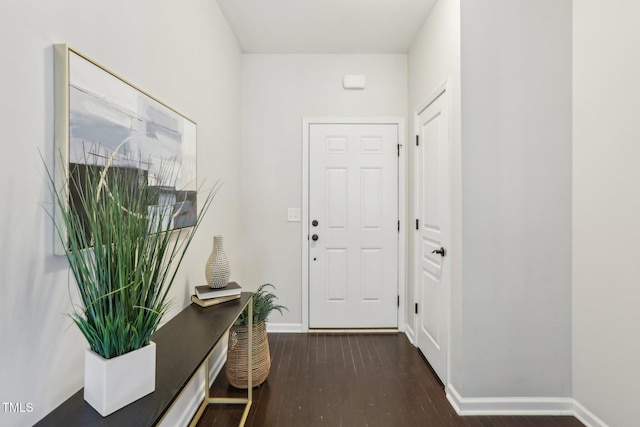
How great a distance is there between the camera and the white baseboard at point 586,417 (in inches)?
70.5

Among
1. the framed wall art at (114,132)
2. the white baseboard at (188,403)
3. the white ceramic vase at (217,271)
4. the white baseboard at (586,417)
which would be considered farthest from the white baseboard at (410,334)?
the framed wall art at (114,132)

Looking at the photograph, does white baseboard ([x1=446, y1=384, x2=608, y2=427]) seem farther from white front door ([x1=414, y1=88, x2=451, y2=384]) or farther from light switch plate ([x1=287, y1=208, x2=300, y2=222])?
light switch plate ([x1=287, y1=208, x2=300, y2=222])

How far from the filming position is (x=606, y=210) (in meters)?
1.74

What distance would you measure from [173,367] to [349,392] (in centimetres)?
144

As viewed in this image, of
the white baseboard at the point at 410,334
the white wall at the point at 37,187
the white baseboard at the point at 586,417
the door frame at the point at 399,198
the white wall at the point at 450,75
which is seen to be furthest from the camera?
the door frame at the point at 399,198

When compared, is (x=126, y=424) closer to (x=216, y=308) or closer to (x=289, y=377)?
(x=216, y=308)

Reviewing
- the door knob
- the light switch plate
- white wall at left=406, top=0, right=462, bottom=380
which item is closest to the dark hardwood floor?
white wall at left=406, top=0, right=462, bottom=380

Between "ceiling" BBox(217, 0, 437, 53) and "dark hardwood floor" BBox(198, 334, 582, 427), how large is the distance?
8.89ft

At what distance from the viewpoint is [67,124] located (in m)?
0.96

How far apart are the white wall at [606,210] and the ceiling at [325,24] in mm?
1168

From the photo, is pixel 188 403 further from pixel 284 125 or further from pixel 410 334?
pixel 284 125

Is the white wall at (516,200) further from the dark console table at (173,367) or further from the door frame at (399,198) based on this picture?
the dark console table at (173,367)

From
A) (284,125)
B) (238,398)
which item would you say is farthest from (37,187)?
(284,125)

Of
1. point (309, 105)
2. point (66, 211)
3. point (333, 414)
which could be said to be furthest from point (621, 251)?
point (309, 105)
